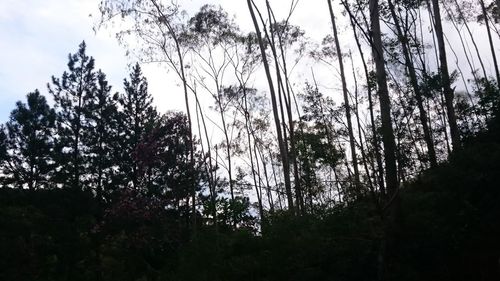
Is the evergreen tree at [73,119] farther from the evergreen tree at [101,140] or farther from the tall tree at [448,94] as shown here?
the tall tree at [448,94]

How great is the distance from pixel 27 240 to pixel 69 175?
830 centimetres

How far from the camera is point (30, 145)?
23109 mm

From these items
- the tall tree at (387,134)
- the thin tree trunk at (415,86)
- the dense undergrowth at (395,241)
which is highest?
the thin tree trunk at (415,86)

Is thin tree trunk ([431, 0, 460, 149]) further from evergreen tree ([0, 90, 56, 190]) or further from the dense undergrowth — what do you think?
evergreen tree ([0, 90, 56, 190])

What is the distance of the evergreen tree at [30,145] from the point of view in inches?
902

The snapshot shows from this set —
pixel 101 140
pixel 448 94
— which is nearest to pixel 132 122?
pixel 101 140

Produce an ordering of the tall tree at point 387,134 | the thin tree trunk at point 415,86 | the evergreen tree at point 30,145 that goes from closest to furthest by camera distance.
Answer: the tall tree at point 387,134
the thin tree trunk at point 415,86
the evergreen tree at point 30,145

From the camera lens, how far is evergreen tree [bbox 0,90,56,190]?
75.2 feet

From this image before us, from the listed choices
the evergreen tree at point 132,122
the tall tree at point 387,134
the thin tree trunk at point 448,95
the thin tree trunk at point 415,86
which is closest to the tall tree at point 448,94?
the thin tree trunk at point 448,95

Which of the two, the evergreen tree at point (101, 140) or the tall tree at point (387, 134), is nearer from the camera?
the tall tree at point (387, 134)

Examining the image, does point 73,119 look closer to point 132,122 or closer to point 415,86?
point 132,122

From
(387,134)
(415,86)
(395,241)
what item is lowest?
(395,241)

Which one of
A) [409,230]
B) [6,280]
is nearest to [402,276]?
[409,230]

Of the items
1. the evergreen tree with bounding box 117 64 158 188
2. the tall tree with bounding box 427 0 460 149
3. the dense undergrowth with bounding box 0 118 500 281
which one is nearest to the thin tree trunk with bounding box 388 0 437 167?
the tall tree with bounding box 427 0 460 149
